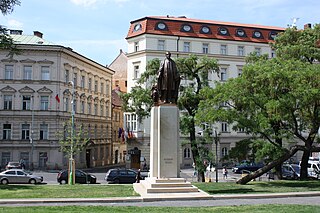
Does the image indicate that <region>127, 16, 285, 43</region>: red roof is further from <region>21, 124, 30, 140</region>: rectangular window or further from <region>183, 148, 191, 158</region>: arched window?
<region>21, 124, 30, 140</region>: rectangular window

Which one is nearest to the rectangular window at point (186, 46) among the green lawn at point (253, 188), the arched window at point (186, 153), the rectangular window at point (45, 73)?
the arched window at point (186, 153)

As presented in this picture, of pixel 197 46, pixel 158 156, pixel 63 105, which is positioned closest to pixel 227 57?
pixel 197 46

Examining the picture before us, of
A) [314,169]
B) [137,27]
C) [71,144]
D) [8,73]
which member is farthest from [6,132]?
[314,169]

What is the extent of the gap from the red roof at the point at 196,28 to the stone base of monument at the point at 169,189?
114ft

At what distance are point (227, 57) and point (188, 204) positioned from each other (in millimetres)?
40684

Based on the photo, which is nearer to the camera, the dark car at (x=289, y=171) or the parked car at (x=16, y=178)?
the parked car at (x=16, y=178)

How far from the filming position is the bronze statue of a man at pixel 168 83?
1839 cm

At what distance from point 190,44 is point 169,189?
37.2 m

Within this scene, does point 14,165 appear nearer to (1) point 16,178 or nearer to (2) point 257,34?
(1) point 16,178

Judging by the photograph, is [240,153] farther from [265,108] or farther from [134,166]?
[134,166]

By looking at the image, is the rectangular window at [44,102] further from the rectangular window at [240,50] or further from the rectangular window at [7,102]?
the rectangular window at [240,50]

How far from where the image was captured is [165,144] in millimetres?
17844

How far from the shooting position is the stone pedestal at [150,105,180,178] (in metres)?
17.8

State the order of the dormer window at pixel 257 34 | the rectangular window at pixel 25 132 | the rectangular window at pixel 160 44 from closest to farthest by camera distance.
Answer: the rectangular window at pixel 25 132, the rectangular window at pixel 160 44, the dormer window at pixel 257 34
